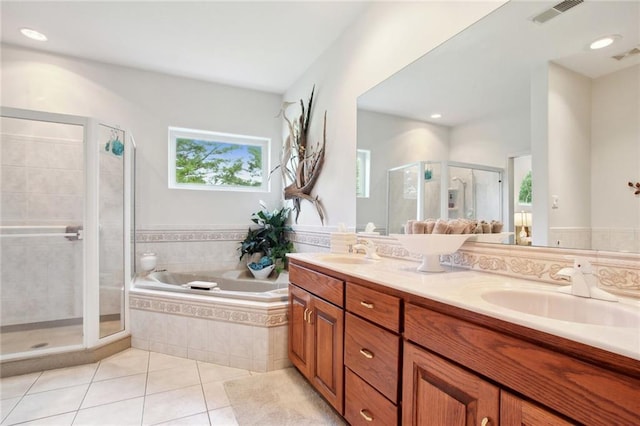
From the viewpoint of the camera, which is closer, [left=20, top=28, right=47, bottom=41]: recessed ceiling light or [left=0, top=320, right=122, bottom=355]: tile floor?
[left=0, top=320, right=122, bottom=355]: tile floor

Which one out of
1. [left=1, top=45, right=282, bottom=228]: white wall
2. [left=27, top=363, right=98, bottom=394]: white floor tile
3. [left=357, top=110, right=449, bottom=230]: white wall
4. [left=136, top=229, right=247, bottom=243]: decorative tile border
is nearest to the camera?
[left=357, top=110, right=449, bottom=230]: white wall

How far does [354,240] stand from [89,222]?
76.8 inches

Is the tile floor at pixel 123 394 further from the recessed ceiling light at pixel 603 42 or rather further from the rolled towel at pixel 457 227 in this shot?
the recessed ceiling light at pixel 603 42

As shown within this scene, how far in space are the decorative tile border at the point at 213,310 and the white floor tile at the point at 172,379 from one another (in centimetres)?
37

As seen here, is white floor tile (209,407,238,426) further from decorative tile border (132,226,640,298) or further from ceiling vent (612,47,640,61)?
ceiling vent (612,47,640,61)

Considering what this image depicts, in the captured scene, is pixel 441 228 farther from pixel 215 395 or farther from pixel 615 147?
pixel 215 395

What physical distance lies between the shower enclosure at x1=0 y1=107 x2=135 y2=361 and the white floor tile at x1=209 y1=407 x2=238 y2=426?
1244 mm

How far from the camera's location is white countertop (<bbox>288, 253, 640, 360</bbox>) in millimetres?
602

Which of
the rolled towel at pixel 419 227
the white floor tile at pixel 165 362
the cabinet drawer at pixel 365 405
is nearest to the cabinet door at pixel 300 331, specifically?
the cabinet drawer at pixel 365 405

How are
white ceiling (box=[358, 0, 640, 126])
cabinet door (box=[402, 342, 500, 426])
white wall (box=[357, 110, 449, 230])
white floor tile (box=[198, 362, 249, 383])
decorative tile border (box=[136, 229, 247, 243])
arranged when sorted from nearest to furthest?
cabinet door (box=[402, 342, 500, 426]) < white ceiling (box=[358, 0, 640, 126]) < white wall (box=[357, 110, 449, 230]) < white floor tile (box=[198, 362, 249, 383]) < decorative tile border (box=[136, 229, 247, 243])

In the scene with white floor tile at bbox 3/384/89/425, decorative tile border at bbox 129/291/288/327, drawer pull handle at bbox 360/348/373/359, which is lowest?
white floor tile at bbox 3/384/89/425

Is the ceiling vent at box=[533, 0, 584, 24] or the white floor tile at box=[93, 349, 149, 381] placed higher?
the ceiling vent at box=[533, 0, 584, 24]

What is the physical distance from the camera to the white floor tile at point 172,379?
6.23ft

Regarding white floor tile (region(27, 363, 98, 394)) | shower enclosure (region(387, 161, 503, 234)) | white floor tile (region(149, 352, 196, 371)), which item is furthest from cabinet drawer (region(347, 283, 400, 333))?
white floor tile (region(27, 363, 98, 394))
